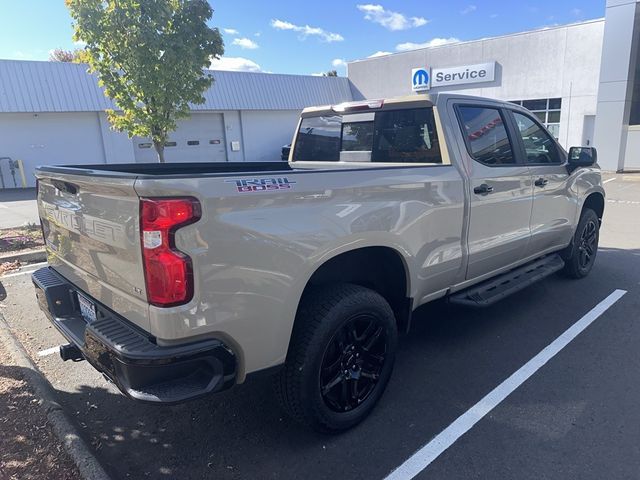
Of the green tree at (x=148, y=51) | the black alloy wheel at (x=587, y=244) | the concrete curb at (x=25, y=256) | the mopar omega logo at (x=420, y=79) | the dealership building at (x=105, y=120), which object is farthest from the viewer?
the mopar omega logo at (x=420, y=79)

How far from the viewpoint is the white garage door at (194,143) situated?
2250cm

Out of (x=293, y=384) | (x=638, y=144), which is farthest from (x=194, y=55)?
(x=638, y=144)

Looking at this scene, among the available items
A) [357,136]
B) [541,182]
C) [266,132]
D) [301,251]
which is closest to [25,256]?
[357,136]

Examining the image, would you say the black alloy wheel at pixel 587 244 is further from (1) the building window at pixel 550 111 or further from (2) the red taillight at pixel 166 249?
(1) the building window at pixel 550 111

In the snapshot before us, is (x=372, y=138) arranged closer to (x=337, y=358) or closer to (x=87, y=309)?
(x=337, y=358)

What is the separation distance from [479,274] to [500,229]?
0.41 m

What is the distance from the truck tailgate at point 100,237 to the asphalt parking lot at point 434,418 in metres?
0.95

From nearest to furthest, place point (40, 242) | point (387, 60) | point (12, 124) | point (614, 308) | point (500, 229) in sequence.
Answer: point (500, 229), point (614, 308), point (40, 242), point (12, 124), point (387, 60)

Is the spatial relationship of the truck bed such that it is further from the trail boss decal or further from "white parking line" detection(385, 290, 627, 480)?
"white parking line" detection(385, 290, 627, 480)

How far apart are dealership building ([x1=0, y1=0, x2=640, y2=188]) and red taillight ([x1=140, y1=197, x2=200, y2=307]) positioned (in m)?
20.0

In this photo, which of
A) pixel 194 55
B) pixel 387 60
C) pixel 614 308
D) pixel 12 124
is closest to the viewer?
pixel 614 308

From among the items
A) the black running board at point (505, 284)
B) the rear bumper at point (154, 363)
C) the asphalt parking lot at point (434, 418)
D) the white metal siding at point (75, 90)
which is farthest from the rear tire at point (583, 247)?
the white metal siding at point (75, 90)

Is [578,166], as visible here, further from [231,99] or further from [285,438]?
[231,99]

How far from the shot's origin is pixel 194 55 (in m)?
8.67
